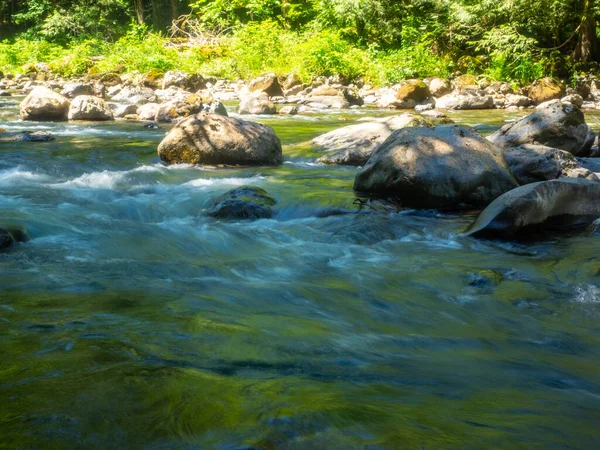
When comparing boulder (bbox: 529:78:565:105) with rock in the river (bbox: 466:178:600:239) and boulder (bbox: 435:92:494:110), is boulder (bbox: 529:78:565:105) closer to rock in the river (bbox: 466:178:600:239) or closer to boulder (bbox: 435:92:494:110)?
boulder (bbox: 435:92:494:110)

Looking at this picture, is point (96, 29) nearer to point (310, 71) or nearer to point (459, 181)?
point (310, 71)

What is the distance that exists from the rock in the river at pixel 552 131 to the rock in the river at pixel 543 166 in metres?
1.24

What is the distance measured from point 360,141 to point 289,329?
598 cm

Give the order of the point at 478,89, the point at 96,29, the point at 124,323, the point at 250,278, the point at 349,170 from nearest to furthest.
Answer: the point at 124,323 < the point at 250,278 < the point at 349,170 < the point at 478,89 < the point at 96,29

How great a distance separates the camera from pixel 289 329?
314 centimetres

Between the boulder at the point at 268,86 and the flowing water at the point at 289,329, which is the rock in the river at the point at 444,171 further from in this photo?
the boulder at the point at 268,86

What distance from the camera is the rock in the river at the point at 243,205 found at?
602 cm

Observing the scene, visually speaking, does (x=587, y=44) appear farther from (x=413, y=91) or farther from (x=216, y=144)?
(x=216, y=144)

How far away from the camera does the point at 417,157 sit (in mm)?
6105

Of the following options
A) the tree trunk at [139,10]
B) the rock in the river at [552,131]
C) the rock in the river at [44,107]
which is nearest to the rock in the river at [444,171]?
the rock in the river at [552,131]

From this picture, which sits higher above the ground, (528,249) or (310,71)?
(310,71)

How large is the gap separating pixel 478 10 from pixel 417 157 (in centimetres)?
1499

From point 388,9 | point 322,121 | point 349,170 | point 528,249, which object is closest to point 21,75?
point 388,9

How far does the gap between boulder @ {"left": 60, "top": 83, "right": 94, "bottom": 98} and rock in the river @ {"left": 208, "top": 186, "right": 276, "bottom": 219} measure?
1440 cm
